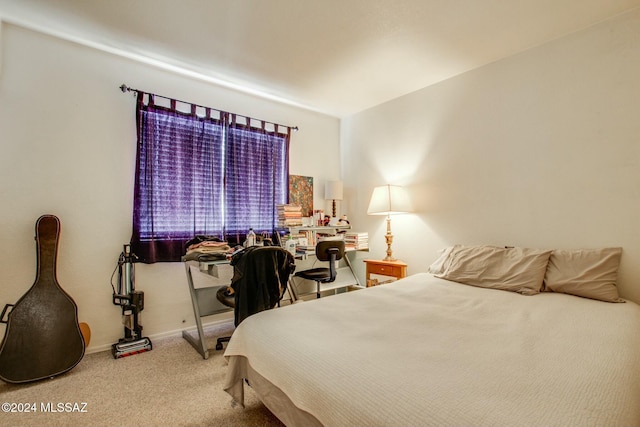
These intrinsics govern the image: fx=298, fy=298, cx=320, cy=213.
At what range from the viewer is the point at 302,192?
4.03 meters

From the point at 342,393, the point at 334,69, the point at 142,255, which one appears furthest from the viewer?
A: the point at 334,69

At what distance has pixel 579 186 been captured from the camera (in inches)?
93.2

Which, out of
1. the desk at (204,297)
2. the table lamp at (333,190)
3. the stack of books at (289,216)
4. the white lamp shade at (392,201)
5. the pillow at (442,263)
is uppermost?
the table lamp at (333,190)

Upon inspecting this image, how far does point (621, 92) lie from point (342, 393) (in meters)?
2.90

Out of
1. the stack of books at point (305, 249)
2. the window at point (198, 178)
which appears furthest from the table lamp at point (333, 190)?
the stack of books at point (305, 249)

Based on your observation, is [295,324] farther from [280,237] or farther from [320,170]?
[320,170]

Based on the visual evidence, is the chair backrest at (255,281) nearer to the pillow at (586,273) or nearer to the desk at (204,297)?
the desk at (204,297)

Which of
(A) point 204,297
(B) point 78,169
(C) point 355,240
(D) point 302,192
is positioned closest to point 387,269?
(C) point 355,240

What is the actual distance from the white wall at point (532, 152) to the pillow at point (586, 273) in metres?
0.22

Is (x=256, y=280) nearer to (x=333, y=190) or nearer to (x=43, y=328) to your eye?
(x=43, y=328)

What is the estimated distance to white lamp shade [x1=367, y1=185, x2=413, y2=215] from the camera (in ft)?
11.0

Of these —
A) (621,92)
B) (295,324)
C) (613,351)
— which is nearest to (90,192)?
(295,324)

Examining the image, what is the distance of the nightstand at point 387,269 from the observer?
3.31m

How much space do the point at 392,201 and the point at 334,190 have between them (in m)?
0.99
